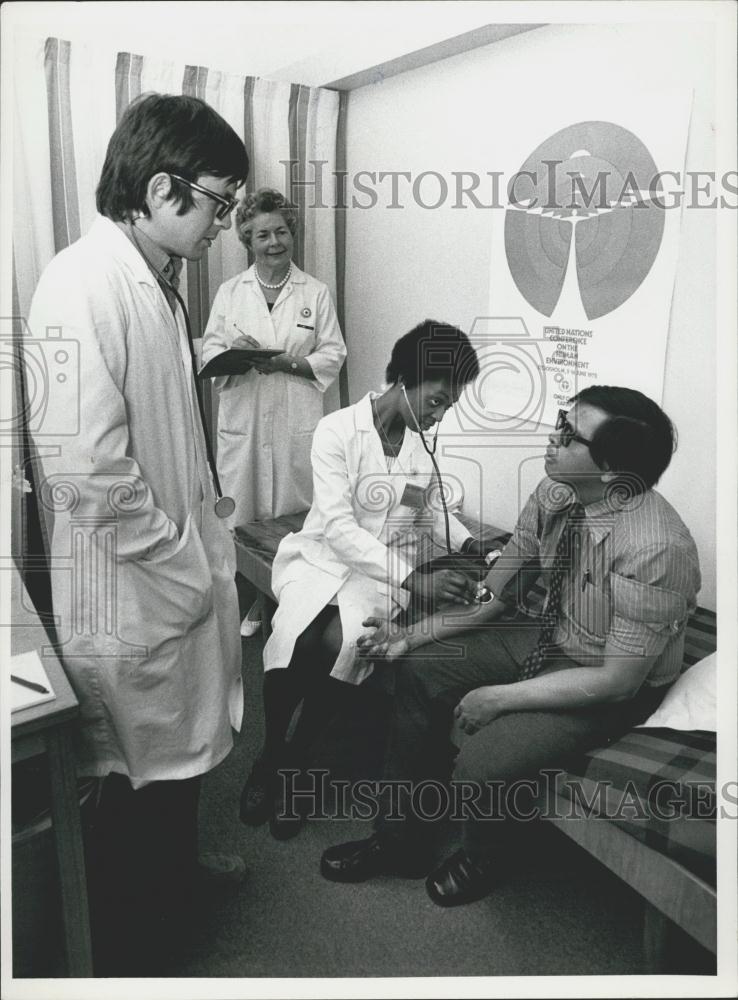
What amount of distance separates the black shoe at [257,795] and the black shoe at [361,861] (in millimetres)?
126

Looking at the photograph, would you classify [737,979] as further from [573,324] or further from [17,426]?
[17,426]

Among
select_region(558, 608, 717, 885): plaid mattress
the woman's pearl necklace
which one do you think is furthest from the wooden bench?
the woman's pearl necklace

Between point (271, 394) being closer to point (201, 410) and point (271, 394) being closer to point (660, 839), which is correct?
point (201, 410)

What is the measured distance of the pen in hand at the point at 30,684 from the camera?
42.5 inches

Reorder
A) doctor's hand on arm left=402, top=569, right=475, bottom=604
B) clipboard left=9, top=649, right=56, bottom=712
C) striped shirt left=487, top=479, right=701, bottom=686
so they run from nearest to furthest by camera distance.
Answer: clipboard left=9, top=649, right=56, bottom=712 → striped shirt left=487, top=479, right=701, bottom=686 → doctor's hand on arm left=402, top=569, right=475, bottom=604

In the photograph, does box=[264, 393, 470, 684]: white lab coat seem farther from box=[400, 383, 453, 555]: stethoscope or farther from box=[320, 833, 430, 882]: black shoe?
box=[320, 833, 430, 882]: black shoe

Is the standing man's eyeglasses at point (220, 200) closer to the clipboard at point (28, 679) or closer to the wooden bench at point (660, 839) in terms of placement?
the wooden bench at point (660, 839)

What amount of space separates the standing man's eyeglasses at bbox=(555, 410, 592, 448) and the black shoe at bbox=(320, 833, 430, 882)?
713mm

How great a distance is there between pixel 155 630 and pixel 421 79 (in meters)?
0.96

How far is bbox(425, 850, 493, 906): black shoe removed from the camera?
123 cm

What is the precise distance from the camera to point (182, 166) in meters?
1.12

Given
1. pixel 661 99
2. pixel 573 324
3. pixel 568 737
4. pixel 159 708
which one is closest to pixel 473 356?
pixel 573 324
